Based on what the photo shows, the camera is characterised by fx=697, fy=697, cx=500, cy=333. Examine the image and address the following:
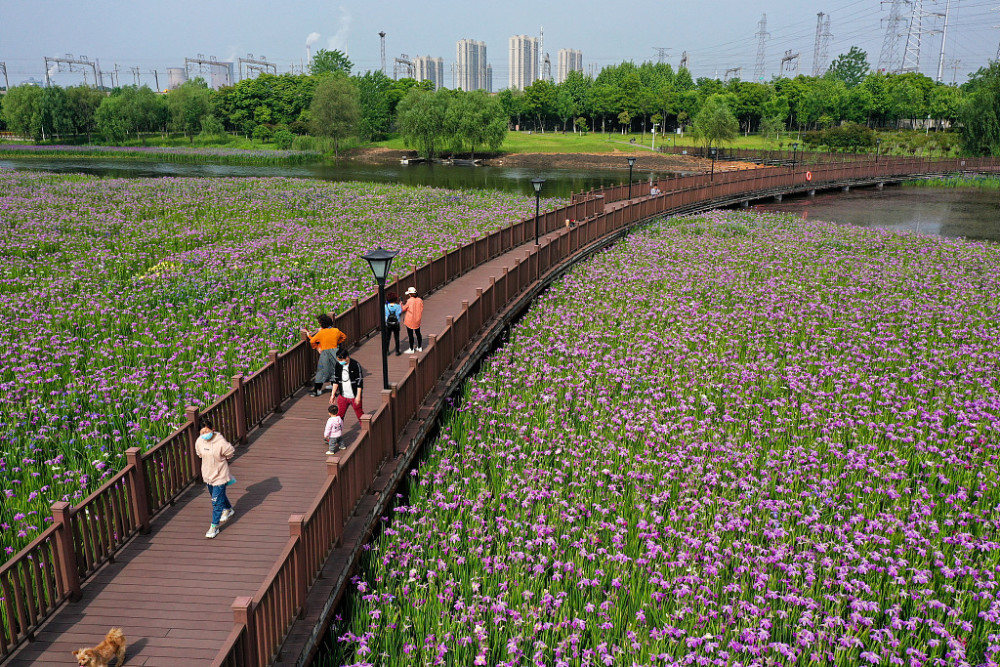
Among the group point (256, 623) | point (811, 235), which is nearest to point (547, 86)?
point (811, 235)

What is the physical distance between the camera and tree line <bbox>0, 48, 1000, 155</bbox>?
319ft

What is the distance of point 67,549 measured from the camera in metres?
7.07

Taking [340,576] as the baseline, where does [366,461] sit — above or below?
above

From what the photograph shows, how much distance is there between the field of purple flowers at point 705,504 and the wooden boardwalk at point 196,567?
1268 mm

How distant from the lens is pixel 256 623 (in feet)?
19.2

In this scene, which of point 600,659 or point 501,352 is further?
point 501,352

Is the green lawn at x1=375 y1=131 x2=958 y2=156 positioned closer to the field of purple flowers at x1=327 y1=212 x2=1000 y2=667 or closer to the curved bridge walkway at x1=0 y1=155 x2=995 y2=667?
the field of purple flowers at x1=327 y1=212 x2=1000 y2=667

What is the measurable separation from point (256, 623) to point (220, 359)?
10686mm

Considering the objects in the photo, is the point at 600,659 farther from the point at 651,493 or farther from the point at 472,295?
the point at 472,295

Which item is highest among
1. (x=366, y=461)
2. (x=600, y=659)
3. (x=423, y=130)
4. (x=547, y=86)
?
(x=547, y=86)

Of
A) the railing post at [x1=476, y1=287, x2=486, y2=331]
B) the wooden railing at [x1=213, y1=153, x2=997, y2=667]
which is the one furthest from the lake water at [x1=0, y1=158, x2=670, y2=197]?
the railing post at [x1=476, y1=287, x2=486, y2=331]

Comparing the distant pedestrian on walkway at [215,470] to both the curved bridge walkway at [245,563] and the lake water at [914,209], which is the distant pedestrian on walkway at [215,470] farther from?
the lake water at [914,209]

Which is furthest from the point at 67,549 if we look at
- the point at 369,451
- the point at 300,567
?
the point at 369,451

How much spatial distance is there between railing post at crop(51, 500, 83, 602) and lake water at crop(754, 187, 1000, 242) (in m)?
43.4
